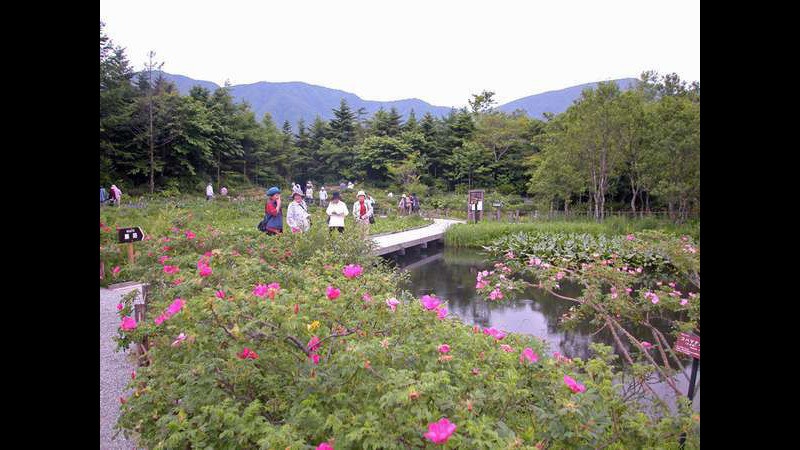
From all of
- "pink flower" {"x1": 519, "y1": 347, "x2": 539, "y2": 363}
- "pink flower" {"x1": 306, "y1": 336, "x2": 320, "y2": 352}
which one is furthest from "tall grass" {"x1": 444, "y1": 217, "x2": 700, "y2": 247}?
"pink flower" {"x1": 306, "y1": 336, "x2": 320, "y2": 352}

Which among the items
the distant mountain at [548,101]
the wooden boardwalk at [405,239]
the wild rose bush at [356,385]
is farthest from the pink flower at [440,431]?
the distant mountain at [548,101]

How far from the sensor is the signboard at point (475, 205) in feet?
54.5

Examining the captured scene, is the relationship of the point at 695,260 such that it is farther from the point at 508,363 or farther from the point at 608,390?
the point at 508,363

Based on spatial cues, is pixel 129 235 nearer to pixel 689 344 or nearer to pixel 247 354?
pixel 247 354

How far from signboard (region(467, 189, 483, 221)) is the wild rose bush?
1472 centimetres

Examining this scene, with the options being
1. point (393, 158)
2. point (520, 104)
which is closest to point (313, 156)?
point (393, 158)

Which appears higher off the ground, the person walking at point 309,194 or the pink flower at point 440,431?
the person walking at point 309,194

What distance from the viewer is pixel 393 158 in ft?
87.3

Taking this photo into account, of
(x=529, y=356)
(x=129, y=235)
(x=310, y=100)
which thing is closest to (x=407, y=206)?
(x=129, y=235)

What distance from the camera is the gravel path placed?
89.7 inches

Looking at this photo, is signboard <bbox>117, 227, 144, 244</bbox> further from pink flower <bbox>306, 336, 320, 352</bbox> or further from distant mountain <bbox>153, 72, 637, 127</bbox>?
distant mountain <bbox>153, 72, 637, 127</bbox>

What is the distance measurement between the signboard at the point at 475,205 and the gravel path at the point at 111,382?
1329cm

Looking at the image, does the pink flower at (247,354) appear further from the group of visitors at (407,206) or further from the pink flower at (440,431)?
the group of visitors at (407,206)

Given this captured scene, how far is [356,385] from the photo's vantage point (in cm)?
144
